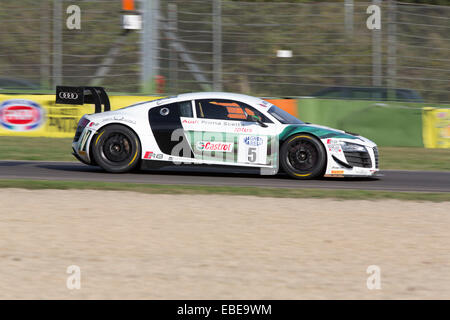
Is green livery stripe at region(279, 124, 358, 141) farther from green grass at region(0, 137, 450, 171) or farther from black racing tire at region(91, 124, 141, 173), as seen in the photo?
green grass at region(0, 137, 450, 171)

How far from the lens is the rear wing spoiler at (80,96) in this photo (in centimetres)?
1141

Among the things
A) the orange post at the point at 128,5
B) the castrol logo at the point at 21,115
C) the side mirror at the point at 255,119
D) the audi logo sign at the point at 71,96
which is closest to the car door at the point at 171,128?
the side mirror at the point at 255,119

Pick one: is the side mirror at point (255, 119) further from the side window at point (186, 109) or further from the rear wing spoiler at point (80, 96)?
the rear wing spoiler at point (80, 96)

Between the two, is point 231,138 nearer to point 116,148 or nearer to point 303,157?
point 303,157

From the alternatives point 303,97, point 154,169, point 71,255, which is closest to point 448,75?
point 303,97

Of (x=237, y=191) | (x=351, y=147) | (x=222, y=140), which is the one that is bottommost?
(x=237, y=191)

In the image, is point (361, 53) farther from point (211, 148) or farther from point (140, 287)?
point (140, 287)

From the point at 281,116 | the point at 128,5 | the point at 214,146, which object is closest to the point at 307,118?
the point at 128,5

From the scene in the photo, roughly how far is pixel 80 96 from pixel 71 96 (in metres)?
0.14

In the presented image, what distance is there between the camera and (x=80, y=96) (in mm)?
11438

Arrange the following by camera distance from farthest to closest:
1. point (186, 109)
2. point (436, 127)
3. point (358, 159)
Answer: point (436, 127), point (186, 109), point (358, 159)

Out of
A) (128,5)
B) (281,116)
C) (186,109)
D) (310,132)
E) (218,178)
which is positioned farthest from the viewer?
(128,5)

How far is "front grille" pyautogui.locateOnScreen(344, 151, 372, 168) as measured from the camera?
10484 millimetres

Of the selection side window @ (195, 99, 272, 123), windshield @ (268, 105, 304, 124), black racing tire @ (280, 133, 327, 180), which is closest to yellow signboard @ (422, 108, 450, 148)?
windshield @ (268, 105, 304, 124)
